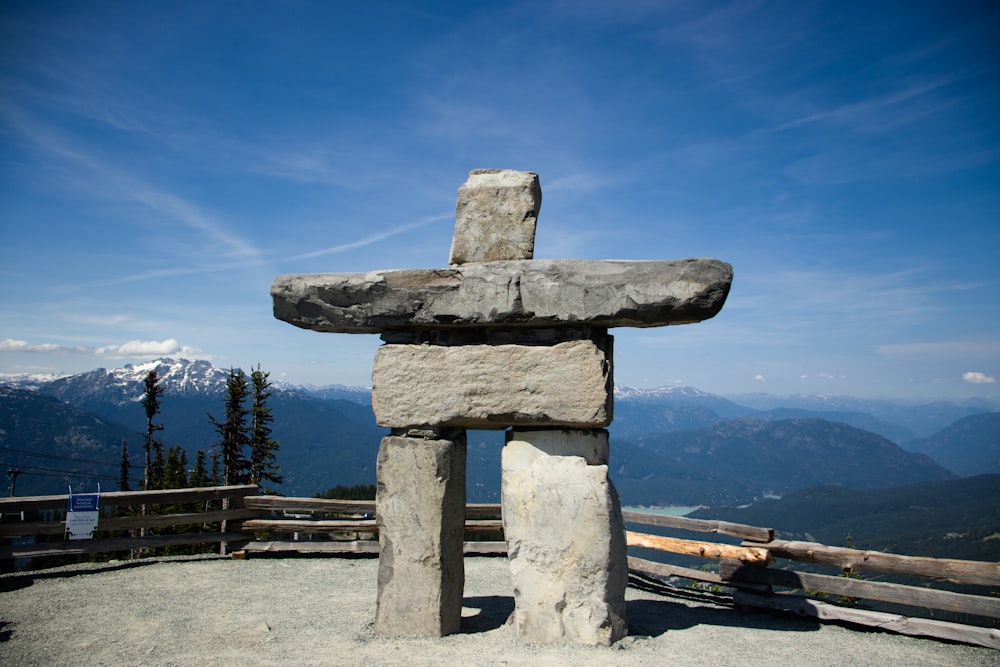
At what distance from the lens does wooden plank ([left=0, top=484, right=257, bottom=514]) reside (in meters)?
8.12

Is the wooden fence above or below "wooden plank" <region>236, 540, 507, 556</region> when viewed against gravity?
above

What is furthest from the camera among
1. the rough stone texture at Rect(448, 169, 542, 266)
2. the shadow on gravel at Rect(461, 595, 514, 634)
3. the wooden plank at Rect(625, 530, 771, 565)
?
the wooden plank at Rect(625, 530, 771, 565)

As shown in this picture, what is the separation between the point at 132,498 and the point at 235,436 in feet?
62.2

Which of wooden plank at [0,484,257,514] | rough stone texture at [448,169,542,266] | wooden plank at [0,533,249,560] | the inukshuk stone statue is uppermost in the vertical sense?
rough stone texture at [448,169,542,266]

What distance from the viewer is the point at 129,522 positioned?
28.6ft

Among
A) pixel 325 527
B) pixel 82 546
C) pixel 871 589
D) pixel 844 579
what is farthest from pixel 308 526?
pixel 871 589

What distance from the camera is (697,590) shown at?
8.86 m

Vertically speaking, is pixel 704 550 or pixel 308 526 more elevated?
pixel 704 550

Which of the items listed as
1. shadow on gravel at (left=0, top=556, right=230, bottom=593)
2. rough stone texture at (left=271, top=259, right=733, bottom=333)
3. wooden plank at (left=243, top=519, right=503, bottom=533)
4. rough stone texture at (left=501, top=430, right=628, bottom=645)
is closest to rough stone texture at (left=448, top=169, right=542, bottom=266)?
rough stone texture at (left=271, top=259, right=733, bottom=333)

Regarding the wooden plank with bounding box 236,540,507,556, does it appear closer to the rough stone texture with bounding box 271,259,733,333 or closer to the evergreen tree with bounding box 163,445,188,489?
the rough stone texture with bounding box 271,259,733,333

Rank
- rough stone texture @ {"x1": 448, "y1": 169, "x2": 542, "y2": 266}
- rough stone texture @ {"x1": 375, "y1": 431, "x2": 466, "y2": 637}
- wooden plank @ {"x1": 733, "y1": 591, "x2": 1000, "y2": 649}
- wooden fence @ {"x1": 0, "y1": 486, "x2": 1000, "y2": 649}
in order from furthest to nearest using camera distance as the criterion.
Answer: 1. wooden fence @ {"x1": 0, "y1": 486, "x2": 1000, "y2": 649}
2. wooden plank @ {"x1": 733, "y1": 591, "x2": 1000, "y2": 649}
3. rough stone texture @ {"x1": 448, "y1": 169, "x2": 542, "y2": 266}
4. rough stone texture @ {"x1": 375, "y1": 431, "x2": 466, "y2": 637}

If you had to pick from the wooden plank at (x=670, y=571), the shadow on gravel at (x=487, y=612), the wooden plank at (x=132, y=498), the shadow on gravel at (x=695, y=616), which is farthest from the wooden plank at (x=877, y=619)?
the wooden plank at (x=132, y=498)

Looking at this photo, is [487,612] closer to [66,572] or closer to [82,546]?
[82,546]

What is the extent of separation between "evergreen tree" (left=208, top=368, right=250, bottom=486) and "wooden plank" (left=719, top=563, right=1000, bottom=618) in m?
22.4
